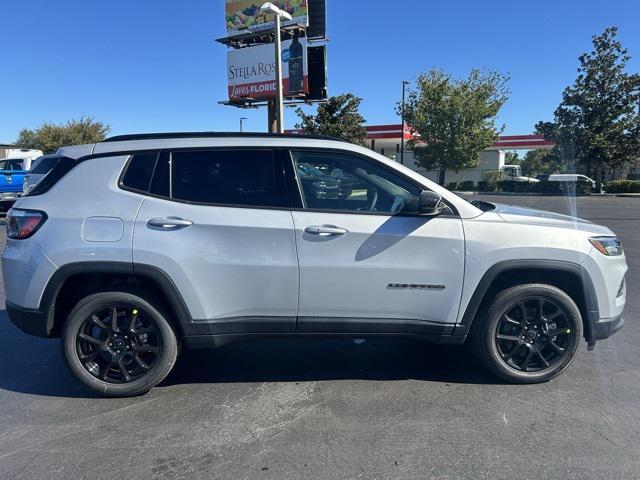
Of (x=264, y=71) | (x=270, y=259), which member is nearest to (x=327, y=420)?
(x=270, y=259)

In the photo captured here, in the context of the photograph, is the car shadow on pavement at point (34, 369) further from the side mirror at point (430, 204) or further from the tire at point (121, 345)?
the side mirror at point (430, 204)

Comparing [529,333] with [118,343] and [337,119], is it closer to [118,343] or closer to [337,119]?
[118,343]

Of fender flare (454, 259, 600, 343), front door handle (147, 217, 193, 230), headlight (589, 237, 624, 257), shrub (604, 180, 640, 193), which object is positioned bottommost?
fender flare (454, 259, 600, 343)

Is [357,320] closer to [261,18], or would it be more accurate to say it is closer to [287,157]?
[287,157]

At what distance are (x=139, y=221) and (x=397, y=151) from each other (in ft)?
156

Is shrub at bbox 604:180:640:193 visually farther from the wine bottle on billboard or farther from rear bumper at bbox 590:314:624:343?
rear bumper at bbox 590:314:624:343


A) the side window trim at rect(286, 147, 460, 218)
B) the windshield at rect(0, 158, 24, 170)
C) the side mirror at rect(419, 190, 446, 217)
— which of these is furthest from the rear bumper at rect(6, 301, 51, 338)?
the windshield at rect(0, 158, 24, 170)

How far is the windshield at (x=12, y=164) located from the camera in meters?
19.8

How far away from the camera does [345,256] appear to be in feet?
11.6

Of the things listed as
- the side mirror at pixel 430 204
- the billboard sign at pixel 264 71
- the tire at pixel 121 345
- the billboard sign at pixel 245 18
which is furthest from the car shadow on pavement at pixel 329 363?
the billboard sign at pixel 245 18

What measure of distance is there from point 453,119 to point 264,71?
54.8ft

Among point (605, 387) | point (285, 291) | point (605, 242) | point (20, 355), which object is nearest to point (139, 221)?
point (285, 291)

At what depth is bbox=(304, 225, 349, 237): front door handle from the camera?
3521mm

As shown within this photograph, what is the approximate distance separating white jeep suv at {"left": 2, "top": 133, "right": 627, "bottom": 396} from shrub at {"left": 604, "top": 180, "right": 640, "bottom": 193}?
39593 millimetres
